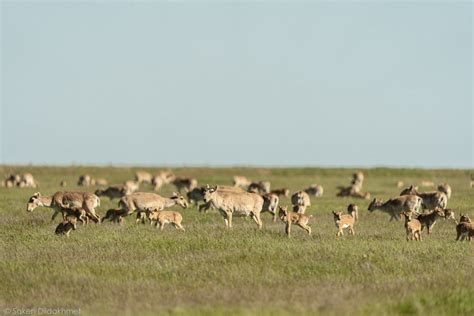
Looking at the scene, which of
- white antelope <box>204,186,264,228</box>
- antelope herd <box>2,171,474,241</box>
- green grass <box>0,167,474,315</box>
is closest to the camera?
green grass <box>0,167,474,315</box>

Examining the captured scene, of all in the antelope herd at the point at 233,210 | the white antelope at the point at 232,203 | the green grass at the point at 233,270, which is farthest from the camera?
the white antelope at the point at 232,203

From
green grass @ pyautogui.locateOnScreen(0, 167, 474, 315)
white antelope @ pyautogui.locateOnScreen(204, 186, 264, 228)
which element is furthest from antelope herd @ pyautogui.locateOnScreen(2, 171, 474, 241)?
green grass @ pyautogui.locateOnScreen(0, 167, 474, 315)

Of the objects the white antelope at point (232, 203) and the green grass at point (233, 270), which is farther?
the white antelope at point (232, 203)

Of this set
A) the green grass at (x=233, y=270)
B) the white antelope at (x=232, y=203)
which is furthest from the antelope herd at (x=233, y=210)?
the green grass at (x=233, y=270)

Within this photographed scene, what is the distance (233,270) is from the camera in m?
18.9

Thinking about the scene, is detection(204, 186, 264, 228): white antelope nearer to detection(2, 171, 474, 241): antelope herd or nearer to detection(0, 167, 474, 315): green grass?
detection(2, 171, 474, 241): antelope herd

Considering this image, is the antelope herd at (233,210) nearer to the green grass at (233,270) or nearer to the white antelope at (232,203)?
the white antelope at (232,203)

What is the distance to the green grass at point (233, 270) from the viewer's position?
15664 millimetres

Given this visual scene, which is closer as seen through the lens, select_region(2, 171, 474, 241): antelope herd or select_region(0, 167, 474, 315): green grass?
select_region(0, 167, 474, 315): green grass

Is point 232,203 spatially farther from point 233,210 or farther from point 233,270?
point 233,270

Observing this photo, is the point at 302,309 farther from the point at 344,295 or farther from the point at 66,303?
the point at 66,303

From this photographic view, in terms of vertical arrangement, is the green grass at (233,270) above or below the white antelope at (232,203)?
below

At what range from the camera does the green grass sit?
15.7 metres

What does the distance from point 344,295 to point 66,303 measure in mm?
5203
